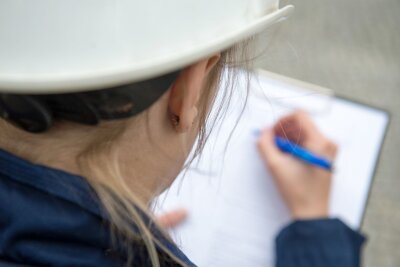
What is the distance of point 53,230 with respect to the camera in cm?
41

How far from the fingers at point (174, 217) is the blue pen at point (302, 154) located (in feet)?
0.55

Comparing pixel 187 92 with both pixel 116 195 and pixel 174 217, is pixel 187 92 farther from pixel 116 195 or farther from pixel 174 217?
pixel 174 217

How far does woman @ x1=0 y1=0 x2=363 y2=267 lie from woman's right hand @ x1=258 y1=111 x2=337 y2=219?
29 cm

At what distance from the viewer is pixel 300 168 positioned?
0.81m

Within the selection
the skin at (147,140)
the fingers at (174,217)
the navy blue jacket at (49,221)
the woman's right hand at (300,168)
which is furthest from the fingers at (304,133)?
the navy blue jacket at (49,221)

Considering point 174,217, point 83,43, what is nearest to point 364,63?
point 174,217

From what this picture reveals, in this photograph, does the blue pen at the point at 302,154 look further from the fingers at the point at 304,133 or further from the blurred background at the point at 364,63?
the blurred background at the point at 364,63

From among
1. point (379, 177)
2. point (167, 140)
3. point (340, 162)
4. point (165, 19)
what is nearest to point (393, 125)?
point (379, 177)

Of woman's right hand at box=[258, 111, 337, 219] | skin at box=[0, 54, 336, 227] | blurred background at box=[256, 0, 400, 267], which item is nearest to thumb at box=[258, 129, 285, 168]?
woman's right hand at box=[258, 111, 337, 219]

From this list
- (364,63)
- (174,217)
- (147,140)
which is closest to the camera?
(147,140)

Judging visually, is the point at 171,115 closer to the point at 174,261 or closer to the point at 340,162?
the point at 174,261

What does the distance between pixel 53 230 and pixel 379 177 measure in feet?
2.21

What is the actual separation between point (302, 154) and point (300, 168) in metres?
0.02

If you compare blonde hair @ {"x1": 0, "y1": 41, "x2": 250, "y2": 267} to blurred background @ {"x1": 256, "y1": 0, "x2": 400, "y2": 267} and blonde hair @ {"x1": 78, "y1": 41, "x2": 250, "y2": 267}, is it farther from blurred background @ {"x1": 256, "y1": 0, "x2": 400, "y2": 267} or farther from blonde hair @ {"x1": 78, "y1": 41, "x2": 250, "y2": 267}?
blurred background @ {"x1": 256, "y1": 0, "x2": 400, "y2": 267}
